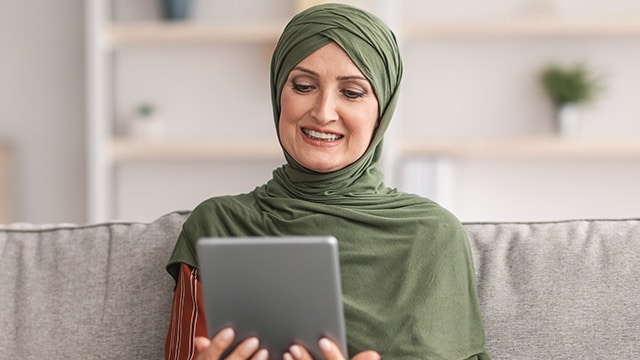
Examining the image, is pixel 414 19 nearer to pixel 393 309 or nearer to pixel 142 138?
pixel 142 138

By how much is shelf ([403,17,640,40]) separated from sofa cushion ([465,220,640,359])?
7.74 ft

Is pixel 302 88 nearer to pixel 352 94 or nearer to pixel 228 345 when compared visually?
pixel 352 94

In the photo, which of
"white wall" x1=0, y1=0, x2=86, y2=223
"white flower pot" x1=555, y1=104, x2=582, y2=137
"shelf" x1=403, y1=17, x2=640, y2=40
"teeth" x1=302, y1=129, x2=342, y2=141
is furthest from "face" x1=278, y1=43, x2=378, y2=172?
"white wall" x1=0, y1=0, x2=86, y2=223

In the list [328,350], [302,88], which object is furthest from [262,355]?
[302,88]

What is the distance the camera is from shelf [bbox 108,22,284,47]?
4.30m

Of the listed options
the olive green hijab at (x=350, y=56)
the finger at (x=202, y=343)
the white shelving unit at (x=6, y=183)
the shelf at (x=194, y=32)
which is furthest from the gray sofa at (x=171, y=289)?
the white shelving unit at (x=6, y=183)

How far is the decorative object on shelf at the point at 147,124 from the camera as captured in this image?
4406mm

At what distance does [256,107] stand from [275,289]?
307cm

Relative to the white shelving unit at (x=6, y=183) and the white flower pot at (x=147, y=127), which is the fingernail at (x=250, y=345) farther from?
the white shelving unit at (x=6, y=183)

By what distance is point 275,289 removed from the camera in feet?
4.86

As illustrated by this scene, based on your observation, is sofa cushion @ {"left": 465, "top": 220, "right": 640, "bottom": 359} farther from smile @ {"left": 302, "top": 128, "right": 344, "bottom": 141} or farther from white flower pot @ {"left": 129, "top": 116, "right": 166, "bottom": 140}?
white flower pot @ {"left": 129, "top": 116, "right": 166, "bottom": 140}

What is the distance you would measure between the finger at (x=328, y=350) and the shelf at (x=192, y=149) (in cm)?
277

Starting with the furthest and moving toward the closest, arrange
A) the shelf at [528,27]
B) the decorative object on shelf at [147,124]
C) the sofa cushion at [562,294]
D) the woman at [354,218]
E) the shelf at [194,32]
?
the decorative object on shelf at [147,124] < the shelf at [194,32] < the shelf at [528,27] < the sofa cushion at [562,294] < the woman at [354,218]

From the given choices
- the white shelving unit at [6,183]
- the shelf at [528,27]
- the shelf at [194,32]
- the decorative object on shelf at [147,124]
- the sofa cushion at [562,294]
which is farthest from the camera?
the white shelving unit at [6,183]
